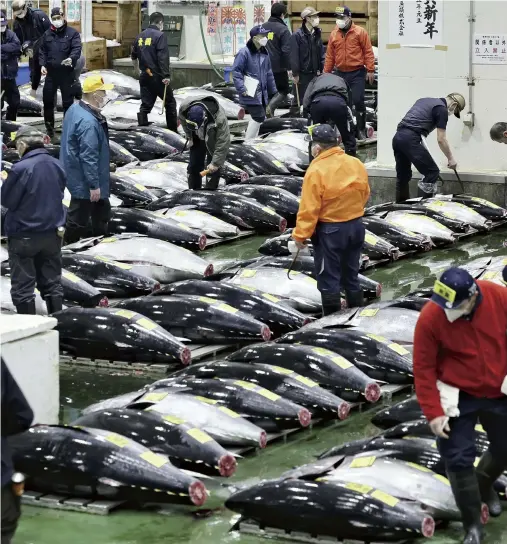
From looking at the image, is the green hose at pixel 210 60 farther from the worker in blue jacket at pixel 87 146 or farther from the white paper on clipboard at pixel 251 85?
the worker in blue jacket at pixel 87 146

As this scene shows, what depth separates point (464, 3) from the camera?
13.1 metres

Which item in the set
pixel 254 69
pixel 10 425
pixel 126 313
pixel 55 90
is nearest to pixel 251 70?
pixel 254 69

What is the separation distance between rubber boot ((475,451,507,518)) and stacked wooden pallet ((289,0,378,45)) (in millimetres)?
16445

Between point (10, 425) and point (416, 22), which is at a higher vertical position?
point (416, 22)

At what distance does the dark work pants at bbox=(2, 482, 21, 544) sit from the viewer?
520cm

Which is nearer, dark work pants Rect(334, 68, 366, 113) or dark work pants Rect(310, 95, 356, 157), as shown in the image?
dark work pants Rect(310, 95, 356, 157)

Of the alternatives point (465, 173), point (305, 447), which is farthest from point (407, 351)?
point (465, 173)

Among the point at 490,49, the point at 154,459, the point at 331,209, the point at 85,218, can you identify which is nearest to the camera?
the point at 154,459

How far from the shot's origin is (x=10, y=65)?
679 inches

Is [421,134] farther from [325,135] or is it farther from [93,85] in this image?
[325,135]

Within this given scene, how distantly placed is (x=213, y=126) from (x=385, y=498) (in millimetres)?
6838

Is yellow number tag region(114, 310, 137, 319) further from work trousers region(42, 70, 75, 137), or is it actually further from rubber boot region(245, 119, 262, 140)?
work trousers region(42, 70, 75, 137)

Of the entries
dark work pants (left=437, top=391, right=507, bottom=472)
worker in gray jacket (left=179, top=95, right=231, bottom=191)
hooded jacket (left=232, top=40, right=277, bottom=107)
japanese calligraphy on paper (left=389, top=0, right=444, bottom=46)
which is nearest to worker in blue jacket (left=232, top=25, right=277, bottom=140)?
hooded jacket (left=232, top=40, right=277, bottom=107)

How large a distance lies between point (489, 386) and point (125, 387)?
125 inches
